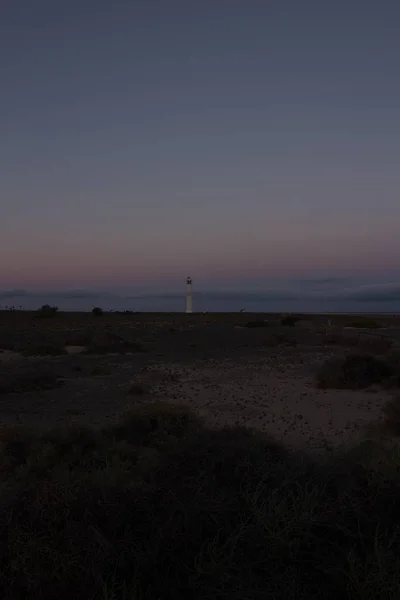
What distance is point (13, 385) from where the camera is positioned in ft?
54.0

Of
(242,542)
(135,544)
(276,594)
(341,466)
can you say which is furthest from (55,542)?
(341,466)

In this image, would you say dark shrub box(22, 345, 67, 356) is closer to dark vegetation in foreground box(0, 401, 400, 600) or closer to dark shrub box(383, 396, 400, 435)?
dark shrub box(383, 396, 400, 435)

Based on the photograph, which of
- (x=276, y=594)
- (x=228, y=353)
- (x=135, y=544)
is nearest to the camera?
(x=276, y=594)

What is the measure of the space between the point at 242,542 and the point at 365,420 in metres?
8.21

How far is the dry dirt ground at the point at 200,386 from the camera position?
11.6 m

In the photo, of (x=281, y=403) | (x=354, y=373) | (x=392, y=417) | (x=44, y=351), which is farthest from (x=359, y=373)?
(x=44, y=351)

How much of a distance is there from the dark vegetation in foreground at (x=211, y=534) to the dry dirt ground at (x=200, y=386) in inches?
172

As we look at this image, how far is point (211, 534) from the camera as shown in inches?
160

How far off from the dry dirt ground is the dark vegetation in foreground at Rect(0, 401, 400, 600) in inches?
172

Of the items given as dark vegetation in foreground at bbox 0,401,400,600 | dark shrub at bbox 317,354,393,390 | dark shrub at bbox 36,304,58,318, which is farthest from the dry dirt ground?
dark shrub at bbox 36,304,58,318

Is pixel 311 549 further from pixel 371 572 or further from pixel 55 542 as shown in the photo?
pixel 55 542

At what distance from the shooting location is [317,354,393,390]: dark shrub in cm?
1580

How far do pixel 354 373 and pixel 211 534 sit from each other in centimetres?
1289

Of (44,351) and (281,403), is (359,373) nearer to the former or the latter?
(281,403)
